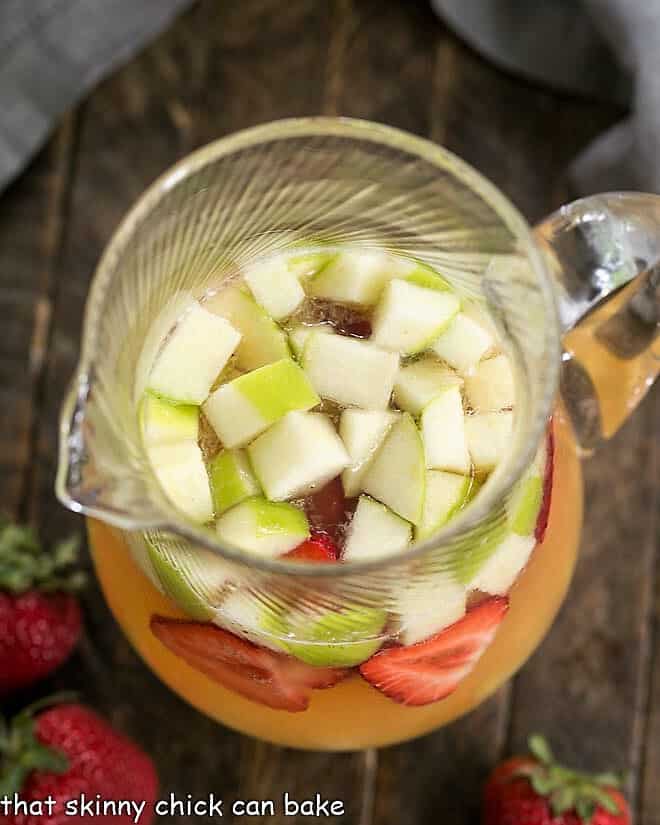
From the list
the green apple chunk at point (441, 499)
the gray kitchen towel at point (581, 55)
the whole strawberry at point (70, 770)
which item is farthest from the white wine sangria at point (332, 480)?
the gray kitchen towel at point (581, 55)

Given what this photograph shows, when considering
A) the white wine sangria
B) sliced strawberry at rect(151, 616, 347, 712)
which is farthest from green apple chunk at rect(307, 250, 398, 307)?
sliced strawberry at rect(151, 616, 347, 712)

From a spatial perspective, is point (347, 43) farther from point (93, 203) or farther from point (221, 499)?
point (221, 499)

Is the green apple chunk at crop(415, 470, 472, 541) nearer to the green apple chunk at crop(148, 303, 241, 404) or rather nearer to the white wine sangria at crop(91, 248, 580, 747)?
the white wine sangria at crop(91, 248, 580, 747)

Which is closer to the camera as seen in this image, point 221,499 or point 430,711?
point 221,499

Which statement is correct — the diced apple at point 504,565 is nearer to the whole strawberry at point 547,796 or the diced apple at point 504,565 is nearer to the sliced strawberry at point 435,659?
the sliced strawberry at point 435,659

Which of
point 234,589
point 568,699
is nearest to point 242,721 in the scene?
point 234,589

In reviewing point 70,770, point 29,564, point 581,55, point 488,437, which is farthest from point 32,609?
point 581,55

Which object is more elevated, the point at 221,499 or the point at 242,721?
the point at 221,499
